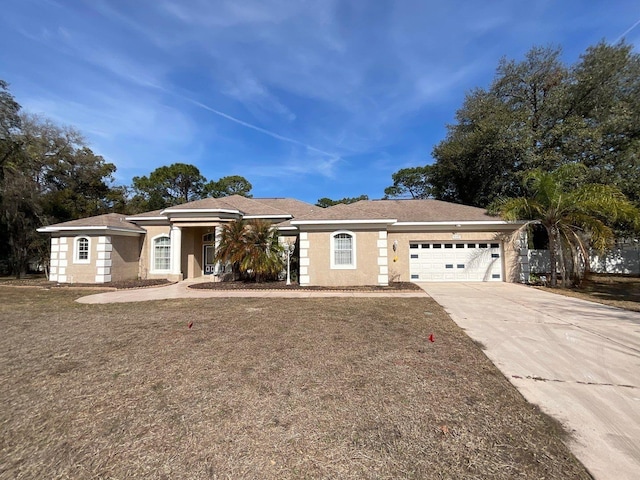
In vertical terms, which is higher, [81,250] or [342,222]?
[342,222]

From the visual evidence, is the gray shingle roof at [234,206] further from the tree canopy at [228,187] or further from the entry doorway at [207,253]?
the tree canopy at [228,187]

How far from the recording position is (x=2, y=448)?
103 inches

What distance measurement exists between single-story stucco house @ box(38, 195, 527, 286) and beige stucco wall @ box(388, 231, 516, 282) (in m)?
A: 0.05

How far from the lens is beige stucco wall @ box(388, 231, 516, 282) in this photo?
1490cm

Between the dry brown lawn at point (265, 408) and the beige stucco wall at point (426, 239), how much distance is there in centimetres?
906

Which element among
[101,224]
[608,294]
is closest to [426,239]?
[608,294]

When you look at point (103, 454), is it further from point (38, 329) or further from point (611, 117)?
point (611, 117)

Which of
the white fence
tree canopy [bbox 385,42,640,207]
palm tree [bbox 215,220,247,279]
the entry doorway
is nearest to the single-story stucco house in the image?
the entry doorway

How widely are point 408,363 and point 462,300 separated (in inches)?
252

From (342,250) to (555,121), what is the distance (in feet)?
54.2

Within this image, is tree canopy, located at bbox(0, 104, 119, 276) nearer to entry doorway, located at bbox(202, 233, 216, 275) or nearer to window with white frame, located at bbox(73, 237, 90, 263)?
window with white frame, located at bbox(73, 237, 90, 263)

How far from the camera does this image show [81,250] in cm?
1582

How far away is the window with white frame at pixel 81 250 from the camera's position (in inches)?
620

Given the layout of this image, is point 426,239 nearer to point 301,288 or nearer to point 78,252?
point 301,288
